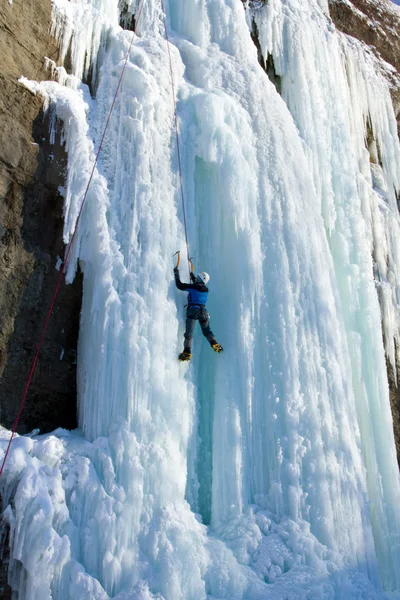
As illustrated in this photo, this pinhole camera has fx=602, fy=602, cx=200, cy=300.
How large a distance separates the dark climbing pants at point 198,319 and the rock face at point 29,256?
1.02 m

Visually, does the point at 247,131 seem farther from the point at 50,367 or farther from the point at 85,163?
the point at 50,367

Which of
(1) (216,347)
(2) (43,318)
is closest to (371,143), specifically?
(1) (216,347)

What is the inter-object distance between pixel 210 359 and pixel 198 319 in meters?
0.48

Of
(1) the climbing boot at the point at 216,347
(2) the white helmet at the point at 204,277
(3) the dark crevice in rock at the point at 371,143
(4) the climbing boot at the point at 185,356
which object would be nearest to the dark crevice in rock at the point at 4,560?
(4) the climbing boot at the point at 185,356

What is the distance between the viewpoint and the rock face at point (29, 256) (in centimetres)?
510

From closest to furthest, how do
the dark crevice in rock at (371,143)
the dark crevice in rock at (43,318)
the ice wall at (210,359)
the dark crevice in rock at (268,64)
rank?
the ice wall at (210,359) < the dark crevice in rock at (43,318) < the dark crevice in rock at (268,64) < the dark crevice in rock at (371,143)

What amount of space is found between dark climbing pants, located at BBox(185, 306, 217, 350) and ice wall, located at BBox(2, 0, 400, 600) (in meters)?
0.12

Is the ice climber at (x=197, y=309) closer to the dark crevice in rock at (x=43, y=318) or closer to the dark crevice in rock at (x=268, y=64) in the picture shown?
the dark crevice in rock at (x=43, y=318)

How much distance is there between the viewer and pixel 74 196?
18.2 feet

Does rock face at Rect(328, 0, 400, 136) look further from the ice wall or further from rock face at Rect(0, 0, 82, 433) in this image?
rock face at Rect(0, 0, 82, 433)

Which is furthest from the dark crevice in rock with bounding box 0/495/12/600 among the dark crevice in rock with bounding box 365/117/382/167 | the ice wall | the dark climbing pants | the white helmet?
the dark crevice in rock with bounding box 365/117/382/167

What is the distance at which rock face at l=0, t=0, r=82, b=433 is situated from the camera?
16.7 feet

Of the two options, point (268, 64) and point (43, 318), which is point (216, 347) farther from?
point (268, 64)

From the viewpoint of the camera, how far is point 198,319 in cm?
557
